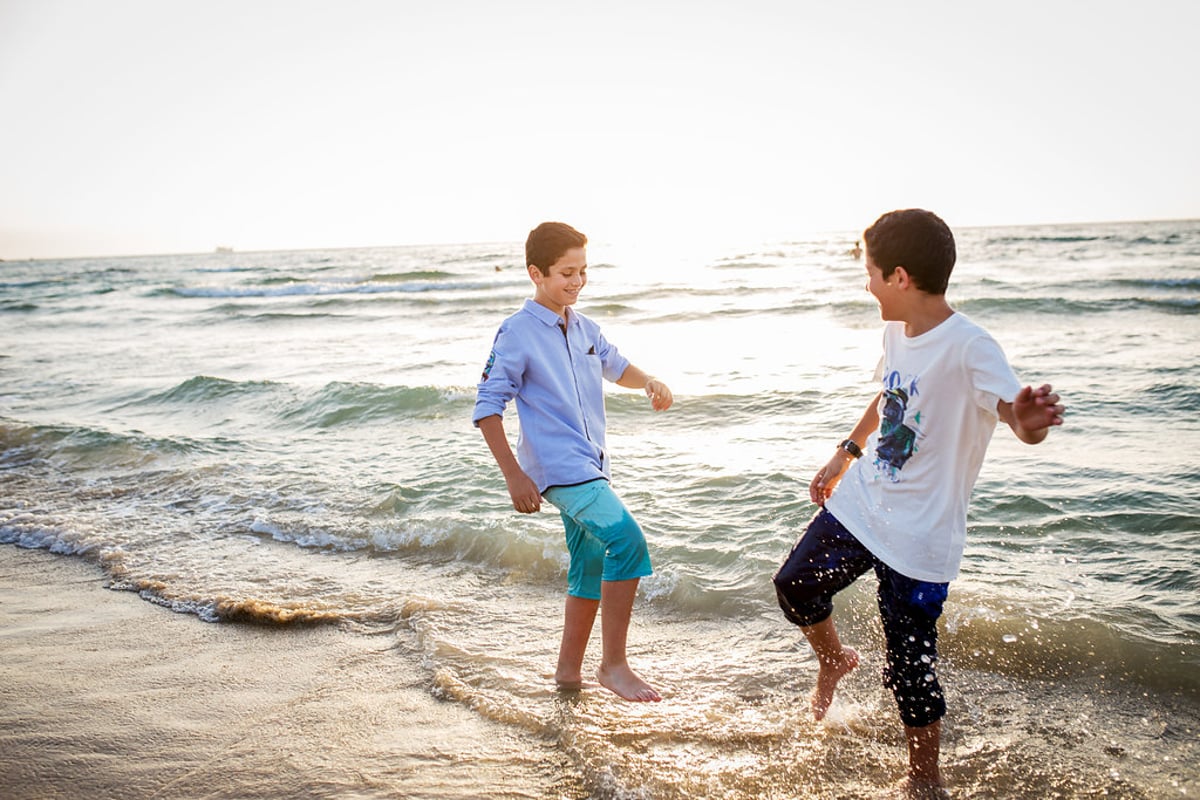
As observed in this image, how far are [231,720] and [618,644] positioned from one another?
156cm

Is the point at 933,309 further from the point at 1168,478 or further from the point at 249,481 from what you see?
the point at 249,481

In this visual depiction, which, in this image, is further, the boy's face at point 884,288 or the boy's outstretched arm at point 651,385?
the boy's outstretched arm at point 651,385

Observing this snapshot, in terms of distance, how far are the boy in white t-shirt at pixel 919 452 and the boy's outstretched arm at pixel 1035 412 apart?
15cm

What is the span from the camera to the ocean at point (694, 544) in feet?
10.3

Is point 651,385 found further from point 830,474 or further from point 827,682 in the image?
point 827,682

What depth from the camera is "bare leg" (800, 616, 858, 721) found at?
10.6ft

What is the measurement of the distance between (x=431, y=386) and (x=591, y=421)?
7.43 m

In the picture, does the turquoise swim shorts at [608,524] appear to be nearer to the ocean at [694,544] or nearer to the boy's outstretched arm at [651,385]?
the boy's outstretched arm at [651,385]

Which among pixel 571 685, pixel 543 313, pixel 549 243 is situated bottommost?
pixel 571 685

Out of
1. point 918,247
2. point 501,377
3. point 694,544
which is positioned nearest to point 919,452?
point 918,247

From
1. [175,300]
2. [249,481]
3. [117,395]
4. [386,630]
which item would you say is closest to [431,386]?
[249,481]

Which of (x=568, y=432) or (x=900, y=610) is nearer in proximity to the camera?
(x=900, y=610)

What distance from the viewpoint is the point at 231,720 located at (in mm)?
3334

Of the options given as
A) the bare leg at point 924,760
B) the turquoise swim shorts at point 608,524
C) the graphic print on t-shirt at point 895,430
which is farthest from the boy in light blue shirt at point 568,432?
the bare leg at point 924,760
